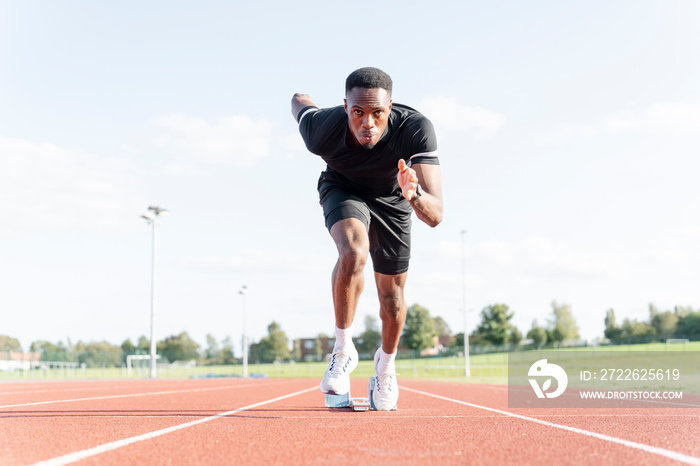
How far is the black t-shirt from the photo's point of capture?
4430mm

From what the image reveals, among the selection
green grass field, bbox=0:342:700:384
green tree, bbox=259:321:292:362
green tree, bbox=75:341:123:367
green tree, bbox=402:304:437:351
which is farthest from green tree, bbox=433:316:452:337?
green tree, bbox=75:341:123:367

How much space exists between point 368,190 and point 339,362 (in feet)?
4.35

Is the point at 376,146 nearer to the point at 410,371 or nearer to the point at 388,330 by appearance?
the point at 388,330

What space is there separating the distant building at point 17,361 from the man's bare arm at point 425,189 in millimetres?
36865

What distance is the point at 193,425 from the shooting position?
3895 mm

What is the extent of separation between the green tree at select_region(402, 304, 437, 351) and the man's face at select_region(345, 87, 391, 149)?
3557 inches

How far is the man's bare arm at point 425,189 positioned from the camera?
3350mm

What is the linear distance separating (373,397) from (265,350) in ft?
311

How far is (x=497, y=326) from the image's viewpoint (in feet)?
301

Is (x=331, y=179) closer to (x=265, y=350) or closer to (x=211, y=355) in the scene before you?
(x=265, y=350)

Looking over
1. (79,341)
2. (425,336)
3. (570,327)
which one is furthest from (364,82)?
(79,341)

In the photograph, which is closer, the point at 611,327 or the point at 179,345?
the point at 611,327

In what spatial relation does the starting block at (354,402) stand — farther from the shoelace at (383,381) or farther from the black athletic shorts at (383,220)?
the black athletic shorts at (383,220)

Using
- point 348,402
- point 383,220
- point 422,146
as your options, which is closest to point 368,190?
point 383,220
